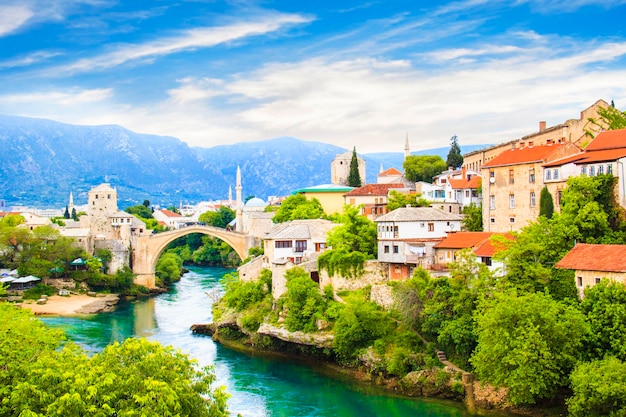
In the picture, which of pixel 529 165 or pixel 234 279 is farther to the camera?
pixel 234 279

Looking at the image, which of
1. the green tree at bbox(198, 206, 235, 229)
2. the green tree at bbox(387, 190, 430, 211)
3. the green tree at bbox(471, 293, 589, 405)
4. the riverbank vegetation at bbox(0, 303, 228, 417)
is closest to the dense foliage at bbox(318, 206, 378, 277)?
the green tree at bbox(387, 190, 430, 211)

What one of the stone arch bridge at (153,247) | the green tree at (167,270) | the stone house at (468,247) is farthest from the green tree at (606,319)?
the green tree at (167,270)

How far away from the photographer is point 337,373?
33.2 m

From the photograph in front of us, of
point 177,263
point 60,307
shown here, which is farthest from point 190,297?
point 177,263

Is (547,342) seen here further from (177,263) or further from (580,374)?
(177,263)

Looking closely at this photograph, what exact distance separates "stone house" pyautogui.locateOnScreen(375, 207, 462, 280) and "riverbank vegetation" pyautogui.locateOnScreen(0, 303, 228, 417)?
1864cm

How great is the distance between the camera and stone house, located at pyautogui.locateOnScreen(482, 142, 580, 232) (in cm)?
3641

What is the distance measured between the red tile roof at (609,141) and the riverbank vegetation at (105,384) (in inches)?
894

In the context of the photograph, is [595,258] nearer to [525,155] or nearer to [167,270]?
[525,155]

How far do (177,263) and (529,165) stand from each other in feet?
166

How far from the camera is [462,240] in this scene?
1419 inches

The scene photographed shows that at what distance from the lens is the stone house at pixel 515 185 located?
119 ft

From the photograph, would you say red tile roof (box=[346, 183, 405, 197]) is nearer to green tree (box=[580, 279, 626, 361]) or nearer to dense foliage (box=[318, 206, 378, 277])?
dense foliage (box=[318, 206, 378, 277])

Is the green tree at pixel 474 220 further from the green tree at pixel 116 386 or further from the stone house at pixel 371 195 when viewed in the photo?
the green tree at pixel 116 386
